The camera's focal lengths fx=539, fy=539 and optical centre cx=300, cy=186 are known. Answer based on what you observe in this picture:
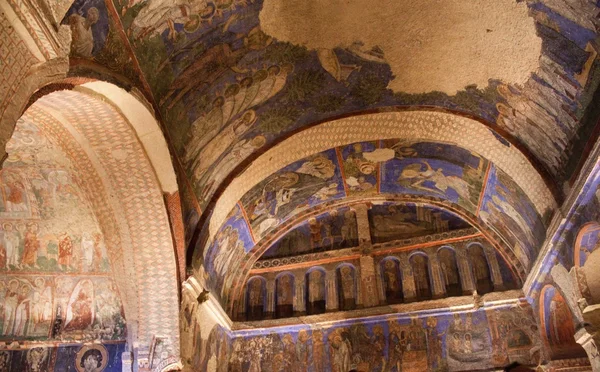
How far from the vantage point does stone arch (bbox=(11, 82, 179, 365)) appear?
285 inches

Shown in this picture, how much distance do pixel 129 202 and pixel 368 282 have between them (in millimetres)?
5440

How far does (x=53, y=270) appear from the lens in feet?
28.7

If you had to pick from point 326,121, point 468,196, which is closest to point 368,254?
point 468,196

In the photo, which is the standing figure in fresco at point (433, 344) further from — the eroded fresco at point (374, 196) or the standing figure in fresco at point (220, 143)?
the standing figure in fresco at point (220, 143)

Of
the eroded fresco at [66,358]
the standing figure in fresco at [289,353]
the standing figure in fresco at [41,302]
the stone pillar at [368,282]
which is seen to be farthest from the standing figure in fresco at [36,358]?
the stone pillar at [368,282]

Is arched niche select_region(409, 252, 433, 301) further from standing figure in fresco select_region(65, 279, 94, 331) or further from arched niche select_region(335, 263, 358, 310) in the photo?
standing figure in fresco select_region(65, 279, 94, 331)

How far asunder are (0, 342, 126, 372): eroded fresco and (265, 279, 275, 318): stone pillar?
149 inches

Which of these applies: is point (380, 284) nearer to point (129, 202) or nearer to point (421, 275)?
point (421, 275)

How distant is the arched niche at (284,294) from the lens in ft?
37.7

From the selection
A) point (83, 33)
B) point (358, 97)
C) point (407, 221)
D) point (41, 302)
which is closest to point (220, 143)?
point (358, 97)

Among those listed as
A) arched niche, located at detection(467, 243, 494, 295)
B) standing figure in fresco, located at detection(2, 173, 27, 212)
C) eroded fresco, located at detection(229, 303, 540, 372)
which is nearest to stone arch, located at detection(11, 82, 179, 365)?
standing figure in fresco, located at detection(2, 173, 27, 212)

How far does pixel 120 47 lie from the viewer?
6285mm

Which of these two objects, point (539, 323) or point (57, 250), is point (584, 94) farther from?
point (57, 250)

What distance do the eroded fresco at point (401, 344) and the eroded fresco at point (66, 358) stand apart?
3.16 meters
